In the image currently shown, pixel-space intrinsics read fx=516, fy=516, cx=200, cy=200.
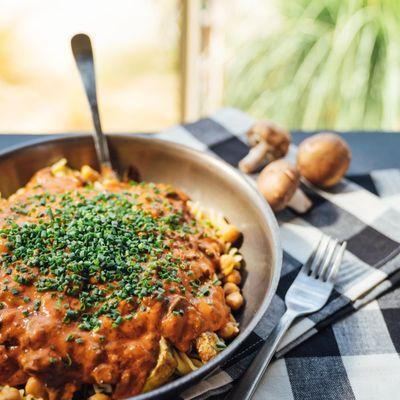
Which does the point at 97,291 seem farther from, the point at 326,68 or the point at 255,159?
the point at 326,68

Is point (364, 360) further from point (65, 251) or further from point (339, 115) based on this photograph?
point (339, 115)

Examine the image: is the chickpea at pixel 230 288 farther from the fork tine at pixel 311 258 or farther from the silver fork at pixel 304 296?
the fork tine at pixel 311 258

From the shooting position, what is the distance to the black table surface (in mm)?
4164

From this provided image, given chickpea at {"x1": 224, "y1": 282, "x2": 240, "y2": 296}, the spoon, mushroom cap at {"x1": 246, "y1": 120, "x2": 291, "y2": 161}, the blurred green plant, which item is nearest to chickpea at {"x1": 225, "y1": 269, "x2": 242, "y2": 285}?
chickpea at {"x1": 224, "y1": 282, "x2": 240, "y2": 296}

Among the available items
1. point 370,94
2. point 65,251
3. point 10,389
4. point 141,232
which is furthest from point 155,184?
point 370,94

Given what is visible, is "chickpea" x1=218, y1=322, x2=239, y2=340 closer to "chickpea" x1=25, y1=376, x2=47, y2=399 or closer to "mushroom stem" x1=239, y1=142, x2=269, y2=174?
"chickpea" x1=25, y1=376, x2=47, y2=399

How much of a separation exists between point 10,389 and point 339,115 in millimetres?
5716

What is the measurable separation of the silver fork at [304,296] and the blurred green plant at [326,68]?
3.93m

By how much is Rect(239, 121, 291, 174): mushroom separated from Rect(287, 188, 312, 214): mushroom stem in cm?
46

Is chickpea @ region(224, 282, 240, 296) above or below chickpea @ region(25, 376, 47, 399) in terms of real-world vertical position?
below

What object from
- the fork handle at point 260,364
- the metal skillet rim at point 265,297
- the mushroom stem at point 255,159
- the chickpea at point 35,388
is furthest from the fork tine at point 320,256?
the chickpea at point 35,388

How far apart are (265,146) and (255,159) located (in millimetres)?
127

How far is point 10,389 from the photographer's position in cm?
201

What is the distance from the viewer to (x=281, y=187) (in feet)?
10.9
